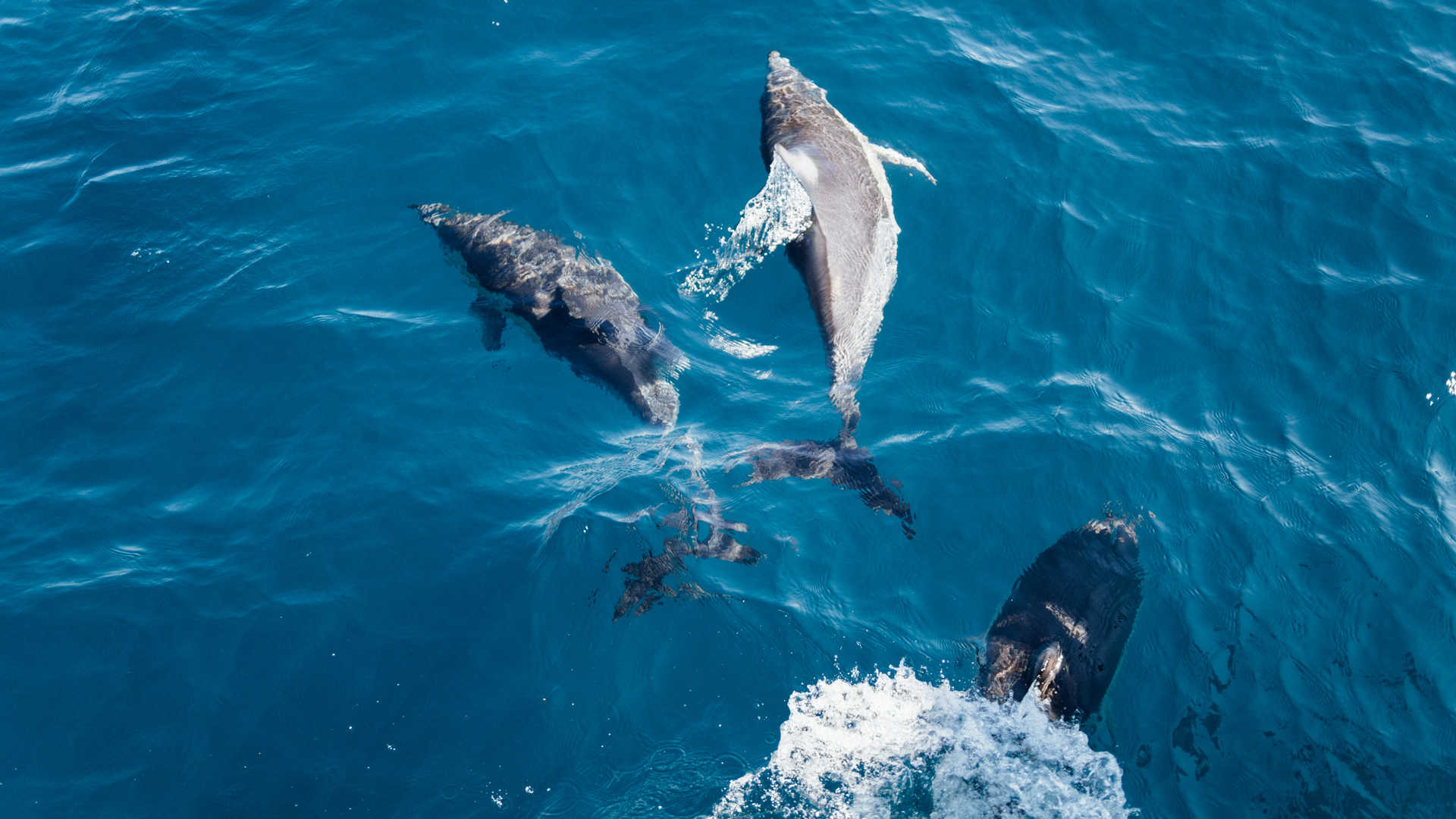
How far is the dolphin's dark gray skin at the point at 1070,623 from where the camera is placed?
955cm

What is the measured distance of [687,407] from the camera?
12.5 m

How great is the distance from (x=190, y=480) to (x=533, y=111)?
25.9 ft

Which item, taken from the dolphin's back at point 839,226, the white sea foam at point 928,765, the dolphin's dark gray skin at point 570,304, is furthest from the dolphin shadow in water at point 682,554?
the dolphin's back at point 839,226

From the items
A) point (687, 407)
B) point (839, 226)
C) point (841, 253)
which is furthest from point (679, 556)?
point (839, 226)

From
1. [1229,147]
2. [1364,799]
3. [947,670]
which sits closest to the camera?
[1364,799]

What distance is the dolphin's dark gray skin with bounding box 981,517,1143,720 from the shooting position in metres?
9.55

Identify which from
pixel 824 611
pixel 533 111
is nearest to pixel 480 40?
pixel 533 111

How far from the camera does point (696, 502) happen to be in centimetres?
1152

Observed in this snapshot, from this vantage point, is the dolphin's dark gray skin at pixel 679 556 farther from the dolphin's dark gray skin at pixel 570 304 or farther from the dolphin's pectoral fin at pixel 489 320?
the dolphin's pectoral fin at pixel 489 320

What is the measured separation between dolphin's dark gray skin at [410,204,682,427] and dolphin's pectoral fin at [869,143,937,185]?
4525 mm

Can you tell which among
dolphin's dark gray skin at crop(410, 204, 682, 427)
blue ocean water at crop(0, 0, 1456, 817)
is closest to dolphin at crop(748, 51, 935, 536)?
blue ocean water at crop(0, 0, 1456, 817)

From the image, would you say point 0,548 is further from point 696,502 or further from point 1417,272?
point 1417,272

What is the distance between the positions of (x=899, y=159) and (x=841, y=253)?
290 cm

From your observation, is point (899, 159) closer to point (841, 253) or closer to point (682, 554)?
point (841, 253)
